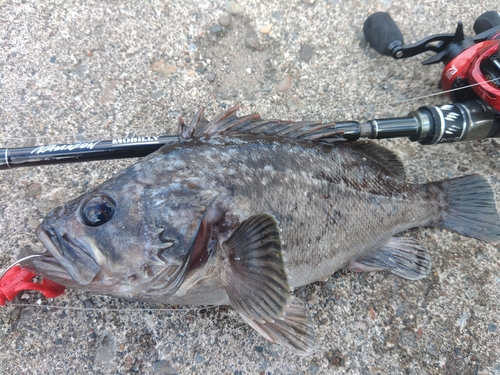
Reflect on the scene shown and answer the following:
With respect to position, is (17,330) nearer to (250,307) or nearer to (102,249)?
(102,249)

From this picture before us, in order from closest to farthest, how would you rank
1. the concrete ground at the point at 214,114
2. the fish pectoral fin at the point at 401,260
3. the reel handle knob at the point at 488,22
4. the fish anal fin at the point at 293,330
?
1. the fish anal fin at the point at 293,330
2. the concrete ground at the point at 214,114
3. the fish pectoral fin at the point at 401,260
4. the reel handle knob at the point at 488,22

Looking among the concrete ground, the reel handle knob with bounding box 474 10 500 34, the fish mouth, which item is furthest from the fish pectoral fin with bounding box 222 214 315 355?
the reel handle knob with bounding box 474 10 500 34

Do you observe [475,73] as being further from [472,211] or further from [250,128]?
[250,128]

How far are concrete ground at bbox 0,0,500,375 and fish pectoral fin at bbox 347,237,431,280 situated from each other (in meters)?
0.09

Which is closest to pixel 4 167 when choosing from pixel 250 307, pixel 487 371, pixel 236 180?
pixel 236 180

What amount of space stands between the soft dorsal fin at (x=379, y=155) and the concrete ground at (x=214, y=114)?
1.02 feet

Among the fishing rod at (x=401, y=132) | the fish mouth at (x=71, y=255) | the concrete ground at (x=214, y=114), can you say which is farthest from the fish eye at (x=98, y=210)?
the concrete ground at (x=214, y=114)

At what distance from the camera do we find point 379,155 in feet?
6.95

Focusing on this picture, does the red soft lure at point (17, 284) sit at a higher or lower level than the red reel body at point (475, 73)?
lower

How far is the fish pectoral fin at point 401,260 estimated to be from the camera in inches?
→ 82.0

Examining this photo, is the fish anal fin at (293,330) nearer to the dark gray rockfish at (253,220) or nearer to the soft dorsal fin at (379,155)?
the dark gray rockfish at (253,220)

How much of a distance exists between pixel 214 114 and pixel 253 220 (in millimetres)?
1271

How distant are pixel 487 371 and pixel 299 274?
1271 millimetres

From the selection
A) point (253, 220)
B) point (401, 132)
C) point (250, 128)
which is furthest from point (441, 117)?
point (253, 220)
